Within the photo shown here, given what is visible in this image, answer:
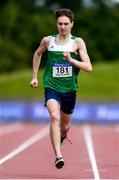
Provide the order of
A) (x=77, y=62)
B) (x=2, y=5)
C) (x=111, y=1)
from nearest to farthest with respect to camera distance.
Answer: (x=77, y=62) < (x=2, y=5) < (x=111, y=1)

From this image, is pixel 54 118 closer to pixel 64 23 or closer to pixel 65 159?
pixel 64 23

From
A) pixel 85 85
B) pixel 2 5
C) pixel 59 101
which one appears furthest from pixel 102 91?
pixel 59 101

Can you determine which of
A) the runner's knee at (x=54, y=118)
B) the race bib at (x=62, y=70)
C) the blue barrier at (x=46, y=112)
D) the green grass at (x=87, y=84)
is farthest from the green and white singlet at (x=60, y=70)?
the green grass at (x=87, y=84)

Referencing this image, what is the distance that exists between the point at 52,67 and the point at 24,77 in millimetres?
38270

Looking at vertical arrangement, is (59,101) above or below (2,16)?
above

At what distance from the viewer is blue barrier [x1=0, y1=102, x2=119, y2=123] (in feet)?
112

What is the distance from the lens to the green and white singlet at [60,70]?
37.9 ft

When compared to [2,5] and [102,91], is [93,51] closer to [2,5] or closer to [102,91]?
[2,5]

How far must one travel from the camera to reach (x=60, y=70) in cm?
1149

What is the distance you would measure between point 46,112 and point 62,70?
75.8 ft

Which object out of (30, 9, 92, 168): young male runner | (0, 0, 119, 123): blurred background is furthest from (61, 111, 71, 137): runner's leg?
(0, 0, 119, 123): blurred background

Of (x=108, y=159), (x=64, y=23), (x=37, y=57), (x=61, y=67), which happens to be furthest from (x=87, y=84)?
(x=64, y=23)

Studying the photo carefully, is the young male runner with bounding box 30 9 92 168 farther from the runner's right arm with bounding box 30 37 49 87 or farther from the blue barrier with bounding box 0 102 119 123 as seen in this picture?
the blue barrier with bounding box 0 102 119 123

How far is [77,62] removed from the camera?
11.1 m
